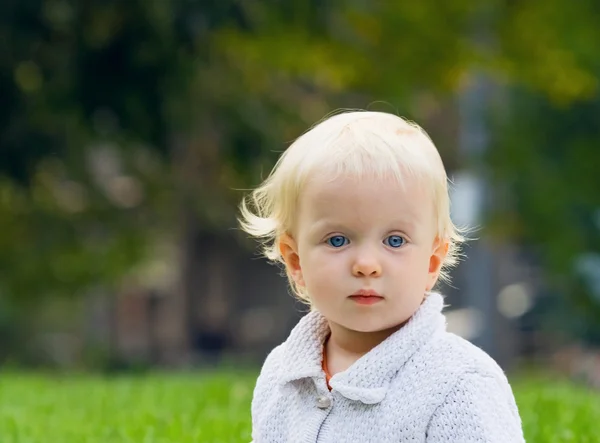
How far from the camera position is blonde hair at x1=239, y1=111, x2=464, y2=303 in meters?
2.41

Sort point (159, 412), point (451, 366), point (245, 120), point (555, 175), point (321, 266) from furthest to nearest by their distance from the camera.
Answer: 1. point (555, 175)
2. point (245, 120)
3. point (159, 412)
4. point (321, 266)
5. point (451, 366)

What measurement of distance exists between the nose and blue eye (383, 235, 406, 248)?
49 mm

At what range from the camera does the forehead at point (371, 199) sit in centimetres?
239

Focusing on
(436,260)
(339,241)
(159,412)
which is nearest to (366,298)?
(339,241)

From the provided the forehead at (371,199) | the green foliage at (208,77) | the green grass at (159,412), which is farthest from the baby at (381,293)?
the green foliage at (208,77)

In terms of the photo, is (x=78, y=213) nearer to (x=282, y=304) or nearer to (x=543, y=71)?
(x=543, y=71)

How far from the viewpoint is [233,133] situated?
10602 mm

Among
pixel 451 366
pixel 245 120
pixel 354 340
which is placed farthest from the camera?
pixel 245 120

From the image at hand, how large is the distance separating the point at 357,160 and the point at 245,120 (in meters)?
8.28

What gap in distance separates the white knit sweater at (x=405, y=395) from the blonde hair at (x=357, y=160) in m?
0.28

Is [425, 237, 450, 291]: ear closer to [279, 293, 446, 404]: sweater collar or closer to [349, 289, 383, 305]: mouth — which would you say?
[279, 293, 446, 404]: sweater collar

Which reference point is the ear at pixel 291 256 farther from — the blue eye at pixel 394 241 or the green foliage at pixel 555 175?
the green foliage at pixel 555 175

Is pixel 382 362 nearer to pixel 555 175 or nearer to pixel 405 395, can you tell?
pixel 405 395

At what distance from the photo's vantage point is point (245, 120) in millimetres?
10617
